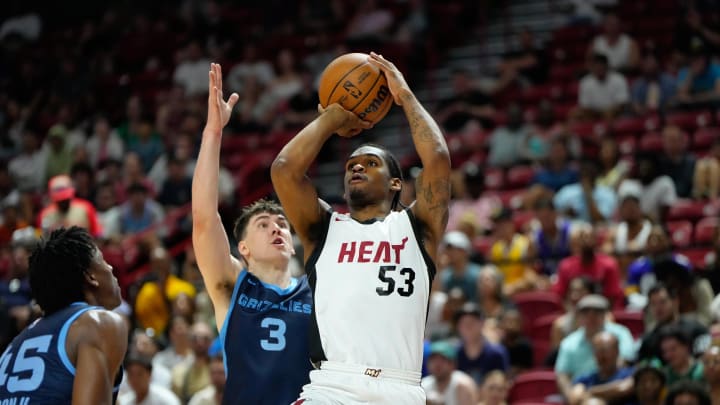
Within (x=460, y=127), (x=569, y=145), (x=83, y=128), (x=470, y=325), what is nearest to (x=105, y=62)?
(x=83, y=128)

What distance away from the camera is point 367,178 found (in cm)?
530

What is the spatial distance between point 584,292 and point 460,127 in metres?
5.29

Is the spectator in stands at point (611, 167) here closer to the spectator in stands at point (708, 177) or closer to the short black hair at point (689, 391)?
the spectator in stands at point (708, 177)

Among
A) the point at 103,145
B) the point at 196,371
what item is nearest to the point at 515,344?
the point at 196,371

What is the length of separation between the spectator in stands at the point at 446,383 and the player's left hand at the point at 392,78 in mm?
4317

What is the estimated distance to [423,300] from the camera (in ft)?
16.9

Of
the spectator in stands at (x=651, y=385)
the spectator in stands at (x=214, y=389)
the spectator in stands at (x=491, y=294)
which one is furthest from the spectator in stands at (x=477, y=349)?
the spectator in stands at (x=214, y=389)

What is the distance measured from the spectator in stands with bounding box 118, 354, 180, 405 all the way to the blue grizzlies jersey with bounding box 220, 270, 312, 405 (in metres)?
3.93

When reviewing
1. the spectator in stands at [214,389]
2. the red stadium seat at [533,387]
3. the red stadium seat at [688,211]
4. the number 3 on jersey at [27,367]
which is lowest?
the red stadium seat at [533,387]

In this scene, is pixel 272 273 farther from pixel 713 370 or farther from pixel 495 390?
pixel 495 390

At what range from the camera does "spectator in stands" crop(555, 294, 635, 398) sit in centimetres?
945

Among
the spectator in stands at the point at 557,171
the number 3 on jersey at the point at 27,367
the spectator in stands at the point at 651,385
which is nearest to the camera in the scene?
the number 3 on jersey at the point at 27,367

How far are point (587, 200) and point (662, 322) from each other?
332cm

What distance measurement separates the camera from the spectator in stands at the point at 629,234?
1105 cm
